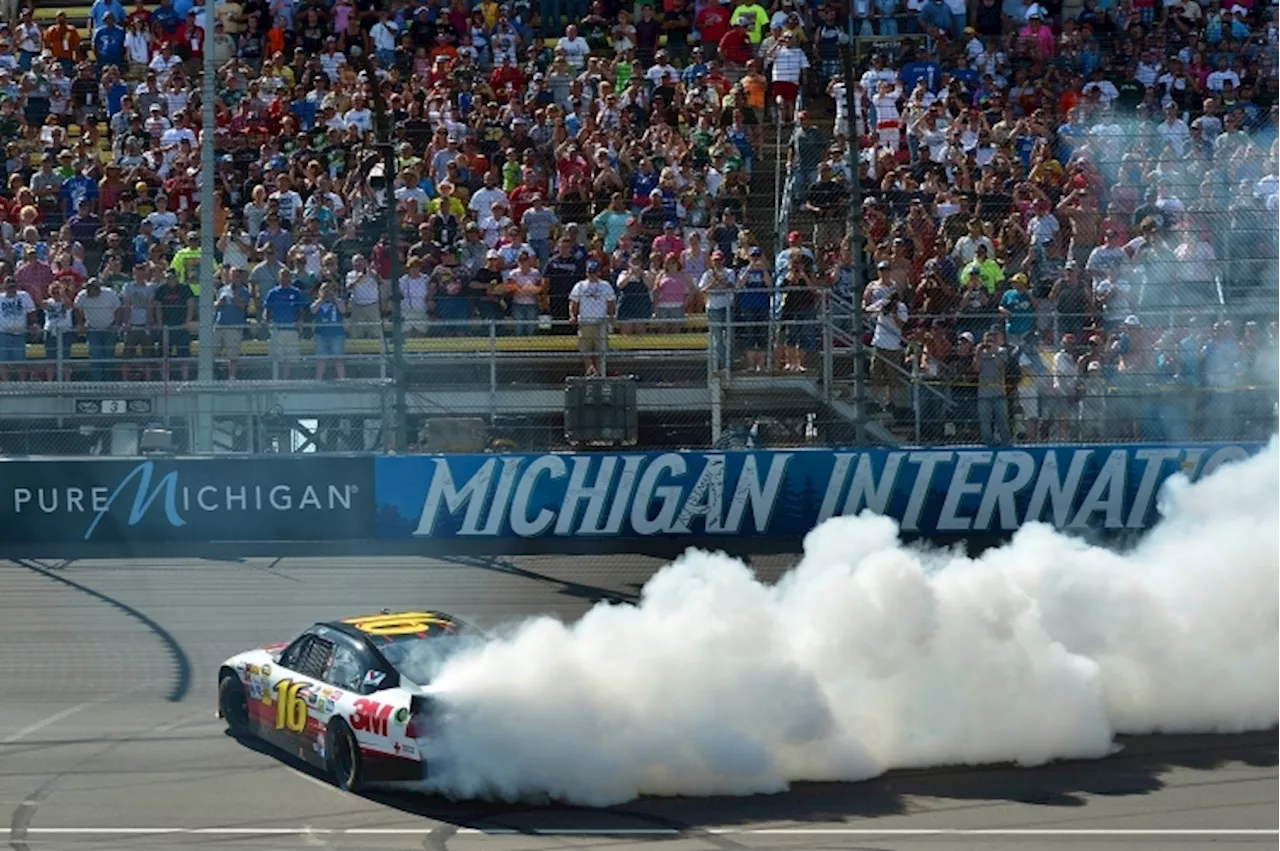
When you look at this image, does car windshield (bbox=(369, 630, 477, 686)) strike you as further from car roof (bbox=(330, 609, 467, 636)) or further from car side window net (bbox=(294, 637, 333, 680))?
car side window net (bbox=(294, 637, 333, 680))

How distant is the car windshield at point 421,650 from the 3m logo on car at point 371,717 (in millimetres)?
285

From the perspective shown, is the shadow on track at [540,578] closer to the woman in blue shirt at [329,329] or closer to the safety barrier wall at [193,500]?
the safety barrier wall at [193,500]

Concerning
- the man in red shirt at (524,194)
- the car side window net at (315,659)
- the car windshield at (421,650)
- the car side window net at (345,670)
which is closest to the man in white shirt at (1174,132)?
the man in red shirt at (524,194)

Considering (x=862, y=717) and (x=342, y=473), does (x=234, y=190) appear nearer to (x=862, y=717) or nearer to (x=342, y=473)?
(x=342, y=473)

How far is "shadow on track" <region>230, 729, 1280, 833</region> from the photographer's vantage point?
10398mm

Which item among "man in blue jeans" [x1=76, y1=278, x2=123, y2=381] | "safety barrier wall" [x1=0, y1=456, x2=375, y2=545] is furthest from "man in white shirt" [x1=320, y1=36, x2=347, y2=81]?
"safety barrier wall" [x1=0, y1=456, x2=375, y2=545]

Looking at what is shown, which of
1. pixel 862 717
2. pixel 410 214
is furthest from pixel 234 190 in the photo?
pixel 862 717

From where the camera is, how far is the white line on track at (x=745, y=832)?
32.9 feet

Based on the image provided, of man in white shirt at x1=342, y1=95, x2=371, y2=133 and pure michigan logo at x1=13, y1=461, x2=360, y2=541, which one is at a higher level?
man in white shirt at x1=342, y1=95, x2=371, y2=133

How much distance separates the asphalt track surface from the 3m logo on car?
422 millimetres

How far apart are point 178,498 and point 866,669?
8.72 metres

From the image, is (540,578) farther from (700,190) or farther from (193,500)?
(700,190)

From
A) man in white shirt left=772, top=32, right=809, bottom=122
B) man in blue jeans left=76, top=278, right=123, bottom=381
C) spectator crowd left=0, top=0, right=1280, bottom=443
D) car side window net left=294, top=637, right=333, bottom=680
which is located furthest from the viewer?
man in white shirt left=772, top=32, right=809, bottom=122

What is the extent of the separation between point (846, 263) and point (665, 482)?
2939mm
